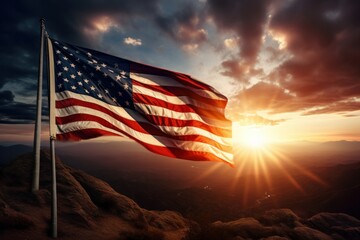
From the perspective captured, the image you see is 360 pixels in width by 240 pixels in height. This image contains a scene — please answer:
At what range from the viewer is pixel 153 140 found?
35.5 feet

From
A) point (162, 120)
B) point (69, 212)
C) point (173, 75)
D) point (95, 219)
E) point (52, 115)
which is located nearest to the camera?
point (52, 115)

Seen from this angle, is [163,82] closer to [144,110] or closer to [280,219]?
[144,110]

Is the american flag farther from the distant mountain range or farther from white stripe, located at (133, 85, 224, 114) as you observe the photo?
the distant mountain range

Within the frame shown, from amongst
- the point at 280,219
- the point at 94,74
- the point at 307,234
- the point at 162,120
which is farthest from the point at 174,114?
the point at 280,219

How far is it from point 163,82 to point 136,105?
1741 mm

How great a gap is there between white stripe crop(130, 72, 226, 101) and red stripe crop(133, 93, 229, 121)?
68 centimetres

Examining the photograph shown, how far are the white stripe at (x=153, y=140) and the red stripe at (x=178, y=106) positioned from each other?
1.37 m

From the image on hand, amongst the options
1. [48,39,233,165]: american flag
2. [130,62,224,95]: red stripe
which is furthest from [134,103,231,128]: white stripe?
[130,62,224,95]: red stripe

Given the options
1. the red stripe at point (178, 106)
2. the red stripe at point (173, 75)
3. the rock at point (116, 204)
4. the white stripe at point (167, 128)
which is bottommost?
the rock at point (116, 204)

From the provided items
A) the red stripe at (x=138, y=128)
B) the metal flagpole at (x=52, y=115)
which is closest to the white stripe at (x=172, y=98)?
the red stripe at (x=138, y=128)

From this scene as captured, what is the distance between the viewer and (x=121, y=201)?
28.9 meters

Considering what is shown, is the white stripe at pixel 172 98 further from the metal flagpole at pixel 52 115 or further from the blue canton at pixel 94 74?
the metal flagpole at pixel 52 115

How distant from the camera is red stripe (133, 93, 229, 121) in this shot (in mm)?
10891

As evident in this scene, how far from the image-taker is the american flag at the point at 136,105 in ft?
32.6
